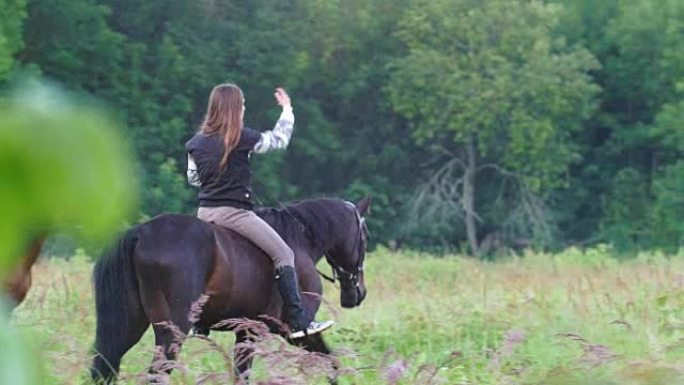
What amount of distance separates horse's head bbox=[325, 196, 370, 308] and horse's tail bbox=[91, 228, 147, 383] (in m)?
1.71

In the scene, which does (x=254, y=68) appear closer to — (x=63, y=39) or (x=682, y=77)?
(x=63, y=39)

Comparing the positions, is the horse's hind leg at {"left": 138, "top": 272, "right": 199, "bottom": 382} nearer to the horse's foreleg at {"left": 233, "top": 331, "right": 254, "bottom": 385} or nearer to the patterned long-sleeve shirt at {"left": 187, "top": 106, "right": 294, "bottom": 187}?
the horse's foreleg at {"left": 233, "top": 331, "right": 254, "bottom": 385}

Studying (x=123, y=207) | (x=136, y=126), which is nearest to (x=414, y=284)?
(x=123, y=207)

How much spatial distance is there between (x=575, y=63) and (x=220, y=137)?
35.6 meters

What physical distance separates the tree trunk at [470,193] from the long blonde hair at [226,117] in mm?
33456

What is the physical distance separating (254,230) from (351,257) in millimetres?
1314

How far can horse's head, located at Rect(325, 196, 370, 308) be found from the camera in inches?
316

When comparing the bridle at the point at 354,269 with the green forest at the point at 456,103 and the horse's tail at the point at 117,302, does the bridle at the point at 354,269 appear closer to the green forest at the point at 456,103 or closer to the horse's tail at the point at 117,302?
the horse's tail at the point at 117,302

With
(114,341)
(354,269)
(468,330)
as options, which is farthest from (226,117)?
(468,330)

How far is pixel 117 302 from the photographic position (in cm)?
649

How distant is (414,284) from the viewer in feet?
48.9

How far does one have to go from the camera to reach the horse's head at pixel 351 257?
316 inches

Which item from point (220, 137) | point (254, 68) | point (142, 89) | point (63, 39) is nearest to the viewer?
point (220, 137)

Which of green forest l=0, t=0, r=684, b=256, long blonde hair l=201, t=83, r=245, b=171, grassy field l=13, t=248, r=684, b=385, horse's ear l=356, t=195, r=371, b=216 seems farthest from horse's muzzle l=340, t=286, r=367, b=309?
green forest l=0, t=0, r=684, b=256
